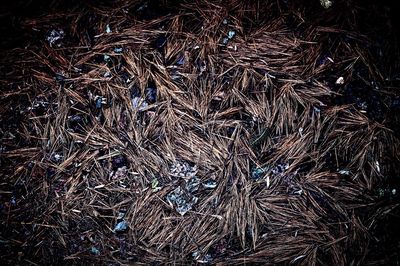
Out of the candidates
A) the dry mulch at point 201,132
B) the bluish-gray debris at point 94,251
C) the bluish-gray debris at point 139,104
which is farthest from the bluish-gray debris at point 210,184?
the bluish-gray debris at point 94,251

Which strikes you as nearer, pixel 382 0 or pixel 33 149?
pixel 382 0

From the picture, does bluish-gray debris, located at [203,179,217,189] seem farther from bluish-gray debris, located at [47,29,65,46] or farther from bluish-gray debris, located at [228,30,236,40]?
bluish-gray debris, located at [47,29,65,46]

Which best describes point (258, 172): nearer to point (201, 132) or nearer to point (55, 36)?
point (201, 132)

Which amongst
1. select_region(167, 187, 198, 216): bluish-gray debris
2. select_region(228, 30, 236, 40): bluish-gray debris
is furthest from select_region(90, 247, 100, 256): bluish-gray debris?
select_region(228, 30, 236, 40): bluish-gray debris

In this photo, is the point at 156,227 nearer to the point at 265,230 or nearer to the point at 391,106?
the point at 265,230

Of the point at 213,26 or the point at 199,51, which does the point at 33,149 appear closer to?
the point at 199,51

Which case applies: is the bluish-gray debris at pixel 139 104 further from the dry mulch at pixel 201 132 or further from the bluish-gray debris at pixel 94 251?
the bluish-gray debris at pixel 94 251

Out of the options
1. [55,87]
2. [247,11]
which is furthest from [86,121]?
[247,11]

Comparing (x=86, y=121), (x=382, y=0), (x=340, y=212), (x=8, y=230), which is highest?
(x=382, y=0)

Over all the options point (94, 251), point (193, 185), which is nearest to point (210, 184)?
point (193, 185)

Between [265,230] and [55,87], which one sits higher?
[55,87]
